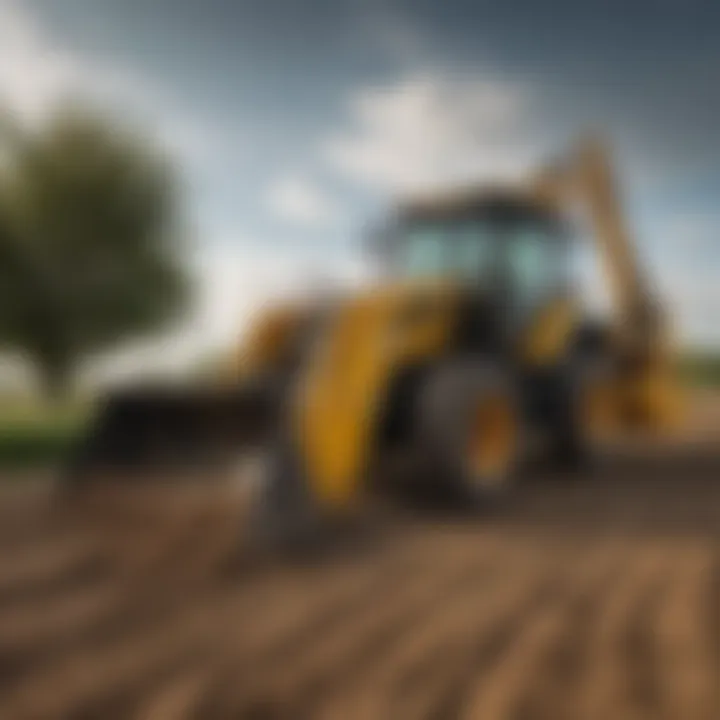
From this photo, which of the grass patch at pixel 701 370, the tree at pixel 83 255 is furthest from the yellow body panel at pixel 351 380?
the grass patch at pixel 701 370

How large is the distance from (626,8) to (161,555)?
1.62 m

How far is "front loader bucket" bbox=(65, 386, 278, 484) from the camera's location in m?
2.19

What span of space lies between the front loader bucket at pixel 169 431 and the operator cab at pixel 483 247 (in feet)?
2.15

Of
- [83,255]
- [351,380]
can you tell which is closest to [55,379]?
[83,255]

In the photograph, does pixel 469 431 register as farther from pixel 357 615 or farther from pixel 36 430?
pixel 36 430

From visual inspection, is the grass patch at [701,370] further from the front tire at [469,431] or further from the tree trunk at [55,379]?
the tree trunk at [55,379]

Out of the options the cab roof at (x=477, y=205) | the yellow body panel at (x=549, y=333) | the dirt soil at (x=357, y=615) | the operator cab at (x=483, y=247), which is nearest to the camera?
the dirt soil at (x=357, y=615)

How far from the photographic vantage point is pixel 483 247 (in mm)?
2549

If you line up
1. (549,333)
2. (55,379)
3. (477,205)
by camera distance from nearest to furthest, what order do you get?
(55,379) < (477,205) < (549,333)

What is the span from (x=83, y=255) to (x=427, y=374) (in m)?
0.98

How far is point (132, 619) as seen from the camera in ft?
5.17

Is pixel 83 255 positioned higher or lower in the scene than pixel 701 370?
higher

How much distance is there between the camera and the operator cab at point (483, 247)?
2508 millimetres

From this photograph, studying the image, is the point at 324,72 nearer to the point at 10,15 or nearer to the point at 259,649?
the point at 10,15
